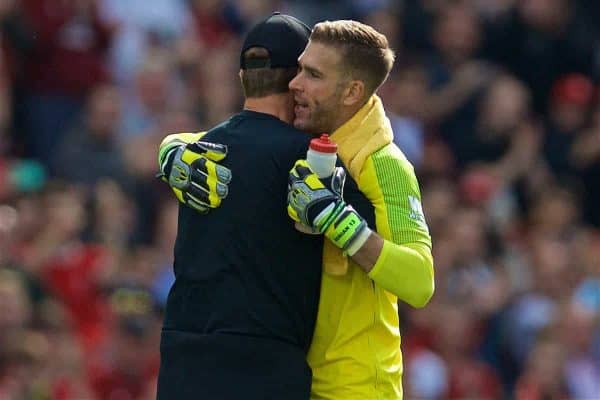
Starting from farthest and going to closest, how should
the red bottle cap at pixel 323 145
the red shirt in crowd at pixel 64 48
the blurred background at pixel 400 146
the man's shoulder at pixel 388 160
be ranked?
the red shirt in crowd at pixel 64 48 → the blurred background at pixel 400 146 → the man's shoulder at pixel 388 160 → the red bottle cap at pixel 323 145

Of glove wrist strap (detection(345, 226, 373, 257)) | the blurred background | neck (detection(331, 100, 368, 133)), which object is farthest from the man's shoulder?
the blurred background

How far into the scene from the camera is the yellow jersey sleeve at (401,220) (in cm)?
451

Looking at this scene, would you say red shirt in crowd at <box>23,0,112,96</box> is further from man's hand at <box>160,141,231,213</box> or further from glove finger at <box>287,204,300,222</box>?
glove finger at <box>287,204,300,222</box>

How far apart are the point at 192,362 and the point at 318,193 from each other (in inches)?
24.9

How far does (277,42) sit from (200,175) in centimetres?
46

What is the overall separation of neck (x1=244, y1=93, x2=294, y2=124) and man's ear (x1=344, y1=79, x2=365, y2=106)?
0.56 feet

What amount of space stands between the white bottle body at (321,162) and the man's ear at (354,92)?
33cm

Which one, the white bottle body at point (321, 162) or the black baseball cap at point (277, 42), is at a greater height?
the black baseball cap at point (277, 42)

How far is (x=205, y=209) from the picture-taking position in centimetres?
460

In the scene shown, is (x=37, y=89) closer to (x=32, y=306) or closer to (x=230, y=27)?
(x=230, y=27)

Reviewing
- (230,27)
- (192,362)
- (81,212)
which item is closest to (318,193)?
(192,362)

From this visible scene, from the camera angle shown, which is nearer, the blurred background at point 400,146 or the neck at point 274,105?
the neck at point 274,105

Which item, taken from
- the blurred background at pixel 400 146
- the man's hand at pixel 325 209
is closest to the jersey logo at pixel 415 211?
the man's hand at pixel 325 209

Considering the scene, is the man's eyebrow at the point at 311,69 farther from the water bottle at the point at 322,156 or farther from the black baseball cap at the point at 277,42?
the water bottle at the point at 322,156
